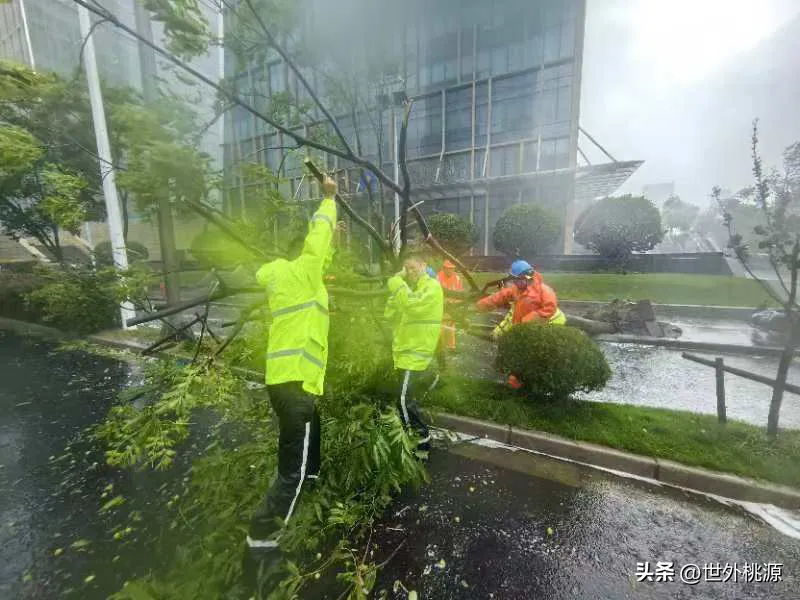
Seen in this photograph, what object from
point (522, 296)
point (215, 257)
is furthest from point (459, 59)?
point (215, 257)

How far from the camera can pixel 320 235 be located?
8.73ft

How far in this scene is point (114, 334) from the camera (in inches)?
358

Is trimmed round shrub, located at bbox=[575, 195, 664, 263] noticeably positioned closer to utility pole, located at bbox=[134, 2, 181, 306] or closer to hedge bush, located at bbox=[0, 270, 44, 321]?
utility pole, located at bbox=[134, 2, 181, 306]

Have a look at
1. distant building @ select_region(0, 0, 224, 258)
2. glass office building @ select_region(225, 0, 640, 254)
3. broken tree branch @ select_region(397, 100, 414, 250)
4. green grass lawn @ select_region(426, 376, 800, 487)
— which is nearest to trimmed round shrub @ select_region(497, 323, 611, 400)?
green grass lawn @ select_region(426, 376, 800, 487)

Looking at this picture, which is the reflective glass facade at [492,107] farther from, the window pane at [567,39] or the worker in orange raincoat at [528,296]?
the worker in orange raincoat at [528,296]

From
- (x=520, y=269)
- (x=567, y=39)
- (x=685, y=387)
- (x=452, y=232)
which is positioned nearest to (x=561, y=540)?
(x=520, y=269)

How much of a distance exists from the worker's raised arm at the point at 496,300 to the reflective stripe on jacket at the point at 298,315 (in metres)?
2.76

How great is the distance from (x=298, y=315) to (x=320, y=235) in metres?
0.60

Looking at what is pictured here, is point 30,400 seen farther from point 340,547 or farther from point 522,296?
point 522,296

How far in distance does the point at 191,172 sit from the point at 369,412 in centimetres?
244

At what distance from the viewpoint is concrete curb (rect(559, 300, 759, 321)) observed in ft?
34.6

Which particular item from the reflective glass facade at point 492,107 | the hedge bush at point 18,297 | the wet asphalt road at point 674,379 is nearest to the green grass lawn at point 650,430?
the wet asphalt road at point 674,379

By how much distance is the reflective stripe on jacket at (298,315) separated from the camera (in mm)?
2545

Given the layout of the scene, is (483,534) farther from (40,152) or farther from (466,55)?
(466,55)
